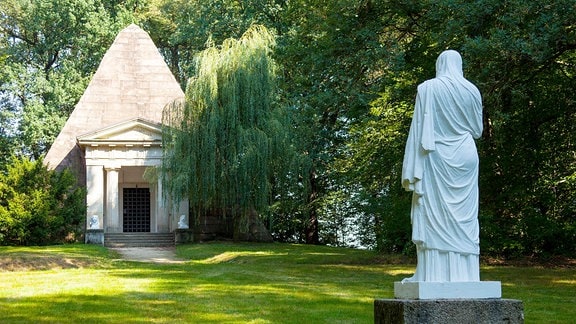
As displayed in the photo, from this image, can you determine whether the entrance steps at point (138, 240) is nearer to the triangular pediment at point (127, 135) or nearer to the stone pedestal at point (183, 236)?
the stone pedestal at point (183, 236)

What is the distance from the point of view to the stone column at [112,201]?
36312 millimetres

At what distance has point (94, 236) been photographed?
35344mm

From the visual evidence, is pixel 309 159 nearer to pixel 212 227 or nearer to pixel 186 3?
pixel 212 227

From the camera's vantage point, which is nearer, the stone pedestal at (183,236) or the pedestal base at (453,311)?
the pedestal base at (453,311)

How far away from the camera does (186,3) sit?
44.8m

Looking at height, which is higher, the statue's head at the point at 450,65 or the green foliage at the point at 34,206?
the statue's head at the point at 450,65

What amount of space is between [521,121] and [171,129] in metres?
14.0

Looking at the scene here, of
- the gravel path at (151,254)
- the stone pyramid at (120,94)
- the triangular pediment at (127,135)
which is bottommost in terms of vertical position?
the gravel path at (151,254)

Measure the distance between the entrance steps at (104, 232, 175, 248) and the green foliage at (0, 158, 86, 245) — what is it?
1742 millimetres

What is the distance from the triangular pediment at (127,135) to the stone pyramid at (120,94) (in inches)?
116

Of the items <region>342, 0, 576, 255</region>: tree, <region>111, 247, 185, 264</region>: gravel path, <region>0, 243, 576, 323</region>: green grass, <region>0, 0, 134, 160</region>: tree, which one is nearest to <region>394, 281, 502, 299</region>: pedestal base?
<region>0, 243, 576, 323</region>: green grass

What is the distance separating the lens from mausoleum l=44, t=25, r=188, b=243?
3591 cm

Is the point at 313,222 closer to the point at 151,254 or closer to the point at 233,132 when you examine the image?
the point at 233,132

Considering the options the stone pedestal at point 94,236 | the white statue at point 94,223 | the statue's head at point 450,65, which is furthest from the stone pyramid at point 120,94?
the statue's head at point 450,65
